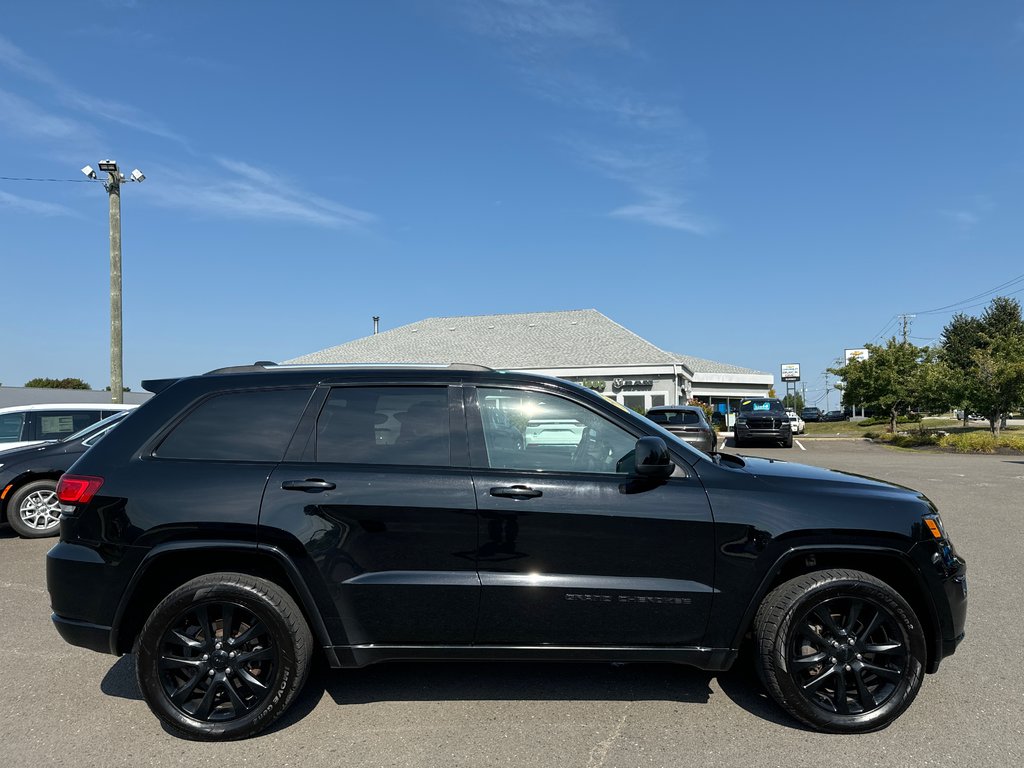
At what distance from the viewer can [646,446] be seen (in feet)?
11.0

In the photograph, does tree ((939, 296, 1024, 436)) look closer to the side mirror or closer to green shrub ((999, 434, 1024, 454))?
green shrub ((999, 434, 1024, 454))

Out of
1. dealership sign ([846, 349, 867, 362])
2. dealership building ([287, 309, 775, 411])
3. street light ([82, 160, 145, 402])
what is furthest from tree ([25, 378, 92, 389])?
dealership sign ([846, 349, 867, 362])

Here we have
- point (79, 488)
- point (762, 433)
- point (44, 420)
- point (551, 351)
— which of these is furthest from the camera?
point (551, 351)

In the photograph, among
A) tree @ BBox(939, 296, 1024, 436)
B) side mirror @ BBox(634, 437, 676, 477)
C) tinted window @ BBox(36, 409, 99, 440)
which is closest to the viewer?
side mirror @ BBox(634, 437, 676, 477)

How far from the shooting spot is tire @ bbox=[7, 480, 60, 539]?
27.0 feet

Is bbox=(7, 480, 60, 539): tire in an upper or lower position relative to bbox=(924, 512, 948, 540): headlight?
lower

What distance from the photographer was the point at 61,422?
989 centimetres

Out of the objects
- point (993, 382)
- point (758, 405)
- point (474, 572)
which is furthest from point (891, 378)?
point (474, 572)

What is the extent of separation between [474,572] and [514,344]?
3573 cm

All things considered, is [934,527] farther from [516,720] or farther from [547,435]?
[516,720]

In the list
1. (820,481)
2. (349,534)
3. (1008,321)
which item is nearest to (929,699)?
(820,481)

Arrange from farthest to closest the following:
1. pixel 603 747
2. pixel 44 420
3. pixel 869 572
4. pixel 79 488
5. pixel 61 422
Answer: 1. pixel 61 422
2. pixel 44 420
3. pixel 869 572
4. pixel 79 488
5. pixel 603 747

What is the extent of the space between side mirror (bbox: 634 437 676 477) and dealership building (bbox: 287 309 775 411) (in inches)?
1096

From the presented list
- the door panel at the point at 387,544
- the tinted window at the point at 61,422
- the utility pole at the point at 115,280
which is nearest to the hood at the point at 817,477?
the door panel at the point at 387,544
